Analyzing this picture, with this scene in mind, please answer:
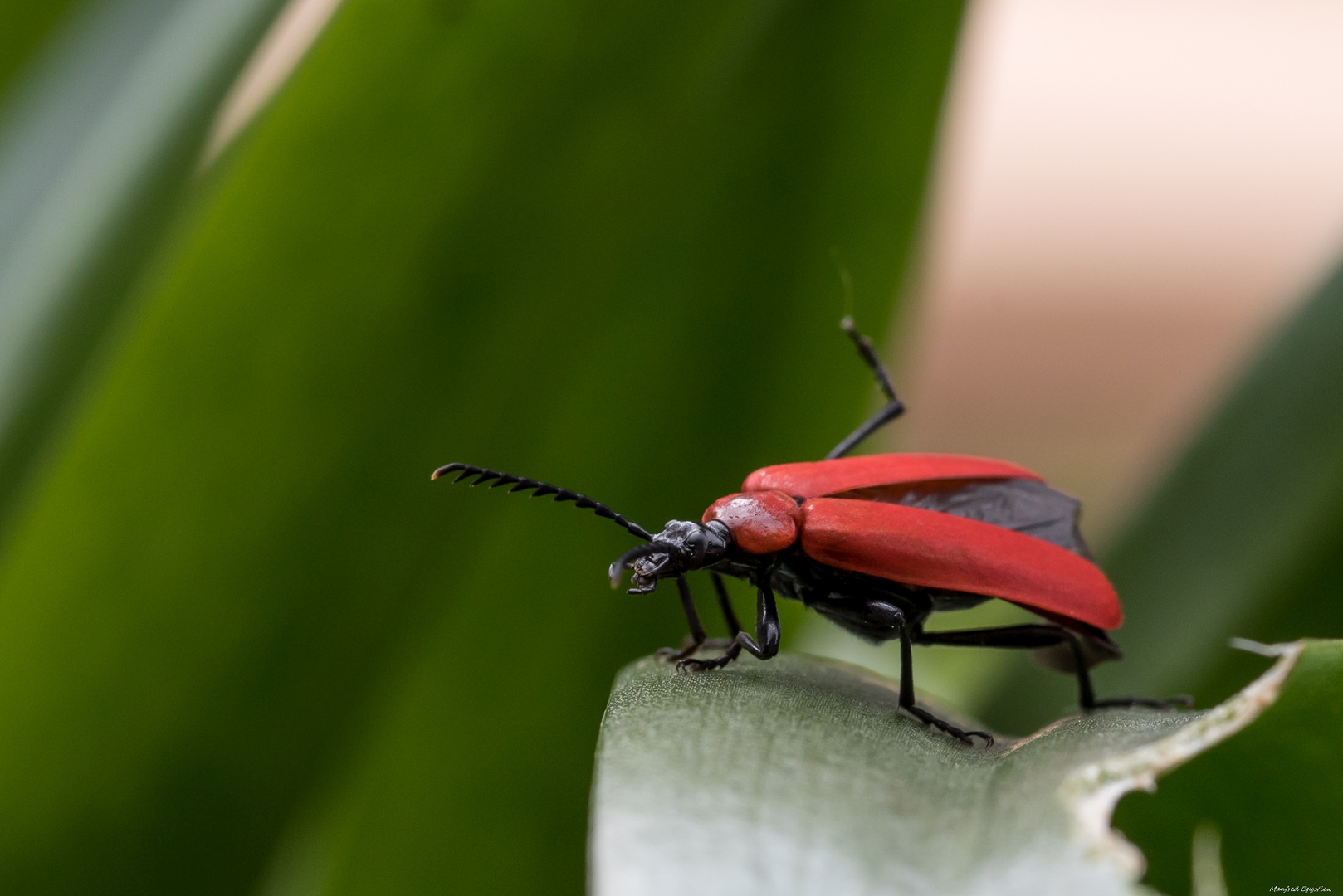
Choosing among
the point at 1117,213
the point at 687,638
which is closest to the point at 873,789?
the point at 687,638

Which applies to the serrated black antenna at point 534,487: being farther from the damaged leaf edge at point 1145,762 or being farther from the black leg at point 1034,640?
the damaged leaf edge at point 1145,762

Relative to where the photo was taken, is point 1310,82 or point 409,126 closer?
point 409,126

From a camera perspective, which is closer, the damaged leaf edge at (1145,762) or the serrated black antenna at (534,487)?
the damaged leaf edge at (1145,762)

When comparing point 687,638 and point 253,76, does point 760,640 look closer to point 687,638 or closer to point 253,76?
point 687,638

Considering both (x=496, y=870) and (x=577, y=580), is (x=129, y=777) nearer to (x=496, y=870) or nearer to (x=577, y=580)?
(x=496, y=870)

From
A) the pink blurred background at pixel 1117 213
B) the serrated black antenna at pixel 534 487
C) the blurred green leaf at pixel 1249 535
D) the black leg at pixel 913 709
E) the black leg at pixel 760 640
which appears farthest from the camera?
the pink blurred background at pixel 1117 213

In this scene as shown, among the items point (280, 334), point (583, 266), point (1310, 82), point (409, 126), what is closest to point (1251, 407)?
point (583, 266)

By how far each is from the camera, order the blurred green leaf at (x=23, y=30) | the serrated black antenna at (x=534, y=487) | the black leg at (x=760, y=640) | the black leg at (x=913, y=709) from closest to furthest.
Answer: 1. the black leg at (x=913, y=709)
2. the black leg at (x=760, y=640)
3. the serrated black antenna at (x=534, y=487)
4. the blurred green leaf at (x=23, y=30)

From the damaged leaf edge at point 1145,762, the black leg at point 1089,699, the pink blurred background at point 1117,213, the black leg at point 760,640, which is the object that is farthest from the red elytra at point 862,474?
the pink blurred background at point 1117,213
